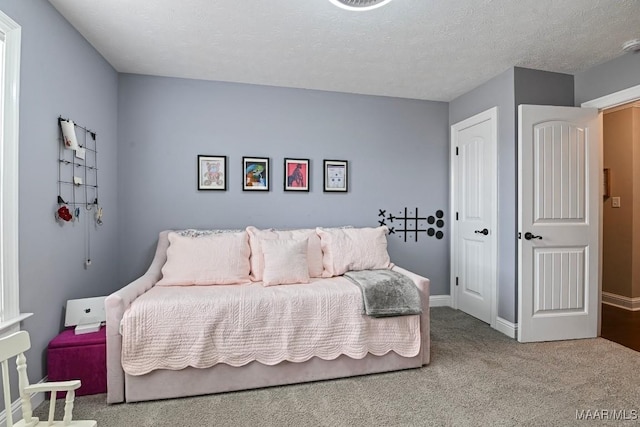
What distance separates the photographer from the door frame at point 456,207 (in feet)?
10.7

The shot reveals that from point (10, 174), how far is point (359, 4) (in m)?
2.15

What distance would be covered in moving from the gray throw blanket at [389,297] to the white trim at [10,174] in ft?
6.75

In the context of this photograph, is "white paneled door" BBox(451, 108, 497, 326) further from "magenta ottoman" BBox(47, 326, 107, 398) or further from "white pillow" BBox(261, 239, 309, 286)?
"magenta ottoman" BBox(47, 326, 107, 398)

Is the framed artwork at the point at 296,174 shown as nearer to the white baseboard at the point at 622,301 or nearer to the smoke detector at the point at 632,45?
the smoke detector at the point at 632,45

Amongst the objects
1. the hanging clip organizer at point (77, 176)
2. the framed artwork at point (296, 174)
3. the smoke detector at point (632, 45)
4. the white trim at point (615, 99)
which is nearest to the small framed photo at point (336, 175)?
the framed artwork at point (296, 174)

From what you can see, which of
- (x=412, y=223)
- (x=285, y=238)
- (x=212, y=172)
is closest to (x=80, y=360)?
(x=285, y=238)

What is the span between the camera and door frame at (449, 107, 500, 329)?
3.25 metres

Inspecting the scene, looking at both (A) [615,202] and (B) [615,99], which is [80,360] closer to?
(B) [615,99]

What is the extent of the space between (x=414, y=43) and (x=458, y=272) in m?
2.54

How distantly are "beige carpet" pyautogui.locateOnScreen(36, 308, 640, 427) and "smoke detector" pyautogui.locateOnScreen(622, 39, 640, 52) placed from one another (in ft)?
7.95

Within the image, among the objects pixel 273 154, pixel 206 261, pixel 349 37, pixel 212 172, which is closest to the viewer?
pixel 349 37

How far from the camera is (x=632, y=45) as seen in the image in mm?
2582

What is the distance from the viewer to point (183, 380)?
2.10 metres

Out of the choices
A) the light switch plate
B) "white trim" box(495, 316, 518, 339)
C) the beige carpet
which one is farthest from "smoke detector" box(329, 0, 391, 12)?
the light switch plate
